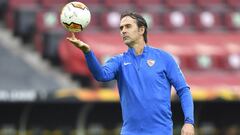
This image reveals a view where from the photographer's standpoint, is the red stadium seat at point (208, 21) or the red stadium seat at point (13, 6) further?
the red stadium seat at point (208, 21)

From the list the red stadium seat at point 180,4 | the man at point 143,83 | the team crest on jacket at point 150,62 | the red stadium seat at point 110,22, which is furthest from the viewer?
the red stadium seat at point 180,4

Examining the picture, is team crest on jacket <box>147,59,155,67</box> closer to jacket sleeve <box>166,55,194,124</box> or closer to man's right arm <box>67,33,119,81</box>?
jacket sleeve <box>166,55,194,124</box>

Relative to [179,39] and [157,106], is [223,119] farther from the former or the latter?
[157,106]

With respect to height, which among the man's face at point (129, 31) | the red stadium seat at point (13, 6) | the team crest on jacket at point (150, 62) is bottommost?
the team crest on jacket at point (150, 62)

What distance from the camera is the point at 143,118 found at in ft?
20.5

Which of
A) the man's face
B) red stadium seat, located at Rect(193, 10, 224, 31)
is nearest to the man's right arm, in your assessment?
the man's face

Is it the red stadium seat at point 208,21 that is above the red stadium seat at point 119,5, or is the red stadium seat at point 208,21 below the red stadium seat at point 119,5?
below

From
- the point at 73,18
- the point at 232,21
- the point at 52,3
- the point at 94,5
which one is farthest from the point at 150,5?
the point at 73,18

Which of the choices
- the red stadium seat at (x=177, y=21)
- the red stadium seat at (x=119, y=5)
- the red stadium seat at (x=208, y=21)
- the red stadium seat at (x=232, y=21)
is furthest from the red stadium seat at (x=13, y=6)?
the red stadium seat at (x=232, y=21)

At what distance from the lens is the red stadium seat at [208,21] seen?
543 inches

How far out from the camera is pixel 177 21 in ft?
44.5

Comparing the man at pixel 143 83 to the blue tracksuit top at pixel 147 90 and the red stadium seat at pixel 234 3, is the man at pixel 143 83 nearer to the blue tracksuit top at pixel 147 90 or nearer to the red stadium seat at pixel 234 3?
the blue tracksuit top at pixel 147 90

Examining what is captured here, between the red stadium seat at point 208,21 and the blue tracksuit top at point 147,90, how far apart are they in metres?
7.47

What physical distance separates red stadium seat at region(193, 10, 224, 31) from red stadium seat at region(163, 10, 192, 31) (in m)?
0.15
